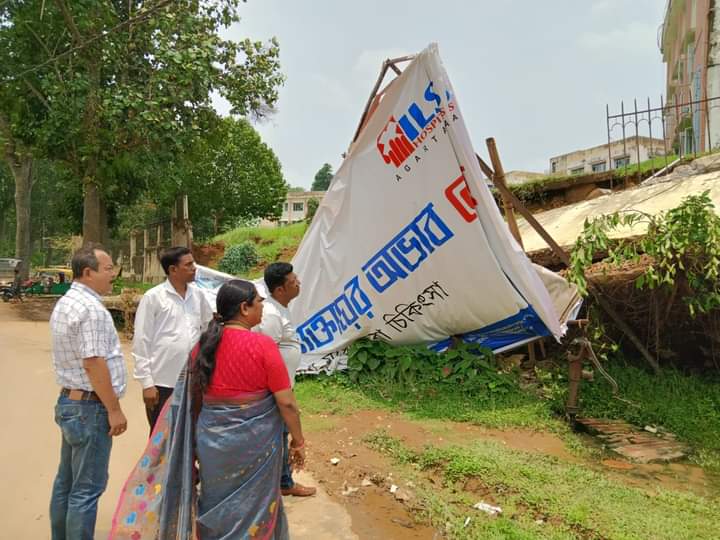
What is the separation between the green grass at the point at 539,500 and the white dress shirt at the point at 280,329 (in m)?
1.28

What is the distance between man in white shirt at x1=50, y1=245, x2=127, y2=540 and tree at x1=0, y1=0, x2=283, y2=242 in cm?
890

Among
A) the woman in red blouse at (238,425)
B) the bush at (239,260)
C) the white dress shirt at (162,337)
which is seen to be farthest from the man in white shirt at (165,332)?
the bush at (239,260)

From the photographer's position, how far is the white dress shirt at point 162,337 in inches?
130

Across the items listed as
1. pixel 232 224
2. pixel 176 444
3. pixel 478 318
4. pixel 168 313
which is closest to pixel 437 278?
pixel 478 318

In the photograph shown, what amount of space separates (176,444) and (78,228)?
18.8m

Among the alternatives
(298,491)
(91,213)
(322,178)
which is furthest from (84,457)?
(322,178)

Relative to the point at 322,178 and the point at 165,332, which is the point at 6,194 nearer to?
the point at 165,332

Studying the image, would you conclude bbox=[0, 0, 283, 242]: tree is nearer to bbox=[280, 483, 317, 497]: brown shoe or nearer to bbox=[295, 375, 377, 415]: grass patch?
bbox=[295, 375, 377, 415]: grass patch

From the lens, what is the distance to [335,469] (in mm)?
4164

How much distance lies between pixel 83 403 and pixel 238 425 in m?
0.78

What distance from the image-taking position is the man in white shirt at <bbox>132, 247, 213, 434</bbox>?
329 cm

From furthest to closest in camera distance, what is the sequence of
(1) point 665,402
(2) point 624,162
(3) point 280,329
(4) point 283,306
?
Answer: (2) point 624,162 → (1) point 665,402 → (4) point 283,306 → (3) point 280,329

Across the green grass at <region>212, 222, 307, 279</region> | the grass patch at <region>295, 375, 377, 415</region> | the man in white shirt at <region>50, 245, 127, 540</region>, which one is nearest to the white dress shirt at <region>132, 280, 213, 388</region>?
the man in white shirt at <region>50, 245, 127, 540</region>

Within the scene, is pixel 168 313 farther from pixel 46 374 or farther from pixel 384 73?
pixel 46 374
